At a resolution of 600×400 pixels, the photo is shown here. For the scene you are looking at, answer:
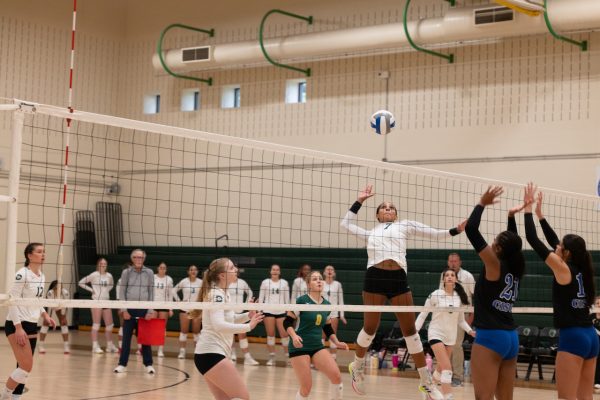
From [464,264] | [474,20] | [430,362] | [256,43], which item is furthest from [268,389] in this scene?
[256,43]

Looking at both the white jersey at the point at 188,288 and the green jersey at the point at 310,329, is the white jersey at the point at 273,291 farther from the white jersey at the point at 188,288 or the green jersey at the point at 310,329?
the green jersey at the point at 310,329

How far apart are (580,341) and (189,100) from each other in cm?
1717

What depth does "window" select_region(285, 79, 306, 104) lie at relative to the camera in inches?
837

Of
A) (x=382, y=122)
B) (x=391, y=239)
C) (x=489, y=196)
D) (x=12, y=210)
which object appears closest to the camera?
(x=12, y=210)

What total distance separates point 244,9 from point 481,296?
53.5 ft

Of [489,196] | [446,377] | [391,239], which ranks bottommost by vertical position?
[446,377]

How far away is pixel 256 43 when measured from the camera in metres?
20.6

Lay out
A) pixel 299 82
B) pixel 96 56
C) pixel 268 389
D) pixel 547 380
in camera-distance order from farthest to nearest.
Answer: pixel 96 56, pixel 299 82, pixel 547 380, pixel 268 389

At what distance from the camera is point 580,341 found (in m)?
6.97

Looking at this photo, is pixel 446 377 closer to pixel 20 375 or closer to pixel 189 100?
pixel 20 375

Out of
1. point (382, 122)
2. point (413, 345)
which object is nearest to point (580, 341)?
point (413, 345)

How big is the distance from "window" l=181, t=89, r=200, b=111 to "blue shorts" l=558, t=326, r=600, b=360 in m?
16.8

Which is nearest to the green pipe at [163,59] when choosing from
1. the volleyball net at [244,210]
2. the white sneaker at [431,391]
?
the volleyball net at [244,210]

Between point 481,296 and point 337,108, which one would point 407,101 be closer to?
point 337,108
